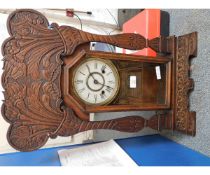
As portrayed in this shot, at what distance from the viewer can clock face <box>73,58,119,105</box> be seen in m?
0.59

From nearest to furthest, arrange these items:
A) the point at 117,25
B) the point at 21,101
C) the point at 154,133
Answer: the point at 21,101 < the point at 154,133 < the point at 117,25

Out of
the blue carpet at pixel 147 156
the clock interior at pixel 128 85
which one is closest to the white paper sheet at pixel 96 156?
the blue carpet at pixel 147 156

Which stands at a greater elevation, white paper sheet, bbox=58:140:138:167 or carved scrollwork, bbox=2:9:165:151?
carved scrollwork, bbox=2:9:165:151

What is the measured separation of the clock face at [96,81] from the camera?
590 mm

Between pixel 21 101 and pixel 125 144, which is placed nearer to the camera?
pixel 21 101

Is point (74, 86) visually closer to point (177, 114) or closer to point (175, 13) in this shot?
point (177, 114)

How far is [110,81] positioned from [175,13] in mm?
398

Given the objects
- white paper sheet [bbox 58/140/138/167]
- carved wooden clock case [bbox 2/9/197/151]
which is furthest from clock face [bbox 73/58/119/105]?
white paper sheet [bbox 58/140/138/167]

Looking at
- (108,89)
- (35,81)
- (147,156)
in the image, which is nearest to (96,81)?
(108,89)

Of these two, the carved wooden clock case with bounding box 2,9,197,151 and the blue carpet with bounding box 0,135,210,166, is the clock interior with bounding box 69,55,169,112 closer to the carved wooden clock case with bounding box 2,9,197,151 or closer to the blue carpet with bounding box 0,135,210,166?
the carved wooden clock case with bounding box 2,9,197,151

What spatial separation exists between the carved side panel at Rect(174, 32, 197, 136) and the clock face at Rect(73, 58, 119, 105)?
218mm

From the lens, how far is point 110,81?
2.09ft
